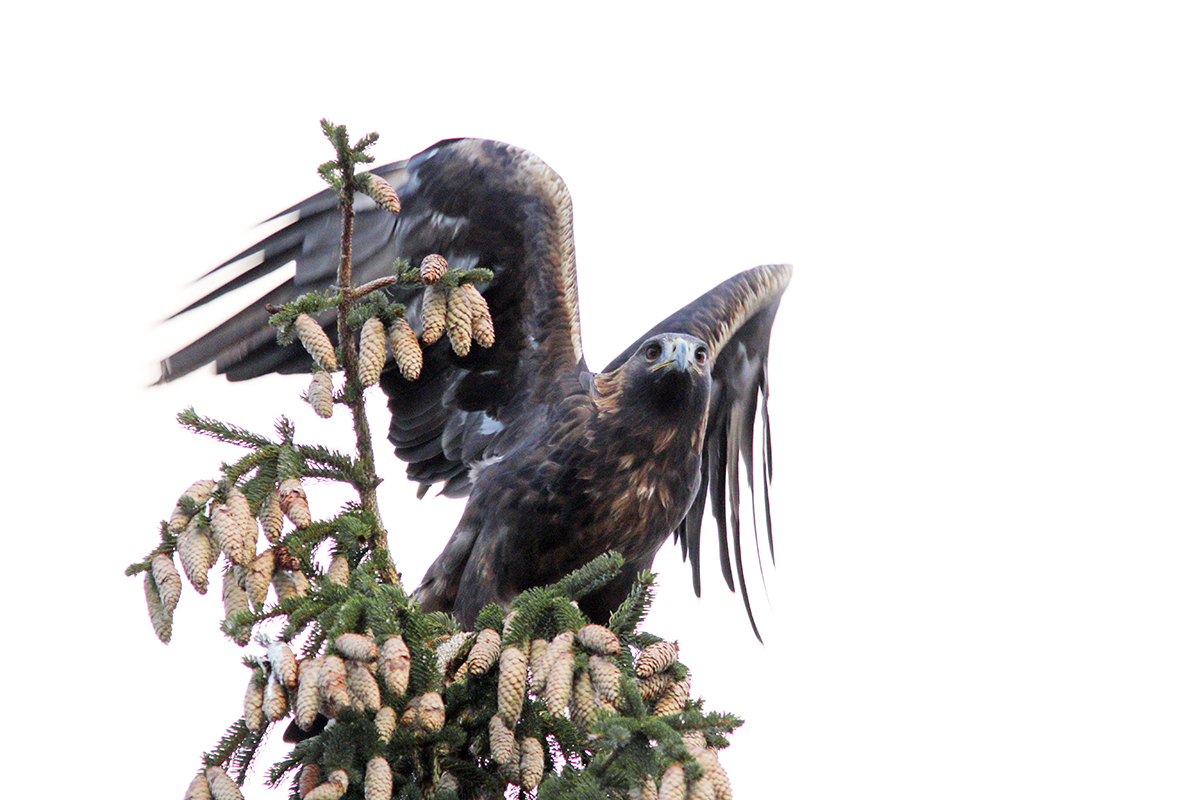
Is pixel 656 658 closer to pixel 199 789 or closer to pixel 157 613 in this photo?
pixel 199 789

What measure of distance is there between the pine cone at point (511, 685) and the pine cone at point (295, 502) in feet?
2.67

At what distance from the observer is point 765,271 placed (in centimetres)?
577

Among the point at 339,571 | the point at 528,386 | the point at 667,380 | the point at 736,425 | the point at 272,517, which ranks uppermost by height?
the point at 736,425

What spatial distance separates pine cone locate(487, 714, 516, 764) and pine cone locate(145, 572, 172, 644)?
89 centimetres

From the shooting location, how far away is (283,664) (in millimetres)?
2818

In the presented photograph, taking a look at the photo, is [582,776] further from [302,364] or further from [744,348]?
[744,348]

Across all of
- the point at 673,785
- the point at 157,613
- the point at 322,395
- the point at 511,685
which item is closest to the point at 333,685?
the point at 511,685

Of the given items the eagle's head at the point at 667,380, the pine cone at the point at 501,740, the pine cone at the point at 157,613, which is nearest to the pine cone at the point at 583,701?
the pine cone at the point at 501,740

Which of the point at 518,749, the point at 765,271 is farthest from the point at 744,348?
the point at 518,749

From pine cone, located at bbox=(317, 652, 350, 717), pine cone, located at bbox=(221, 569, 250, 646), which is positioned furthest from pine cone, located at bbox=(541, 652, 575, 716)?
pine cone, located at bbox=(221, 569, 250, 646)

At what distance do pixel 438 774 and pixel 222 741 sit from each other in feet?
1.90

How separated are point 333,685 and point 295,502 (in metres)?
0.83

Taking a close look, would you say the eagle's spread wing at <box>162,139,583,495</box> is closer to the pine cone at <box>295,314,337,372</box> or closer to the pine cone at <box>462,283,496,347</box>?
the pine cone at <box>462,283,496,347</box>

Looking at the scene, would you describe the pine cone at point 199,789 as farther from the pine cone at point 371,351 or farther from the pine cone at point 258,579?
the pine cone at point 371,351
